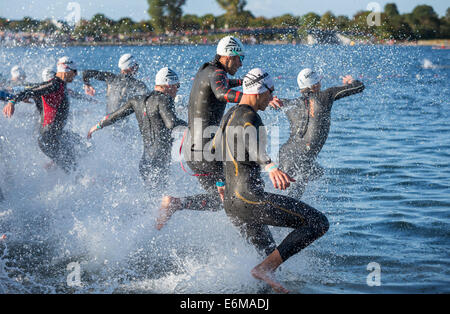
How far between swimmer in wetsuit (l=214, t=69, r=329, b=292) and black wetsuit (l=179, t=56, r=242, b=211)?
0.84 m

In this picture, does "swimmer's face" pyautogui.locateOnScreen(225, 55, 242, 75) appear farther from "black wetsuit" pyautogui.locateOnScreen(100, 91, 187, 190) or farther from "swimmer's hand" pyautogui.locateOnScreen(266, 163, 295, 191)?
"swimmer's hand" pyautogui.locateOnScreen(266, 163, 295, 191)

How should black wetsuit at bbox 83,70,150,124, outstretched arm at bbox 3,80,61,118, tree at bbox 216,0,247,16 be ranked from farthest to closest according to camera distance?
tree at bbox 216,0,247,16 → black wetsuit at bbox 83,70,150,124 → outstretched arm at bbox 3,80,61,118

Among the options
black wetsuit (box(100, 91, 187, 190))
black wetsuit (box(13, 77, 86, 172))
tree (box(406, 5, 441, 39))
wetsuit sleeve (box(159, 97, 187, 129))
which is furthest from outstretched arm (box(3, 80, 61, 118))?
tree (box(406, 5, 441, 39))

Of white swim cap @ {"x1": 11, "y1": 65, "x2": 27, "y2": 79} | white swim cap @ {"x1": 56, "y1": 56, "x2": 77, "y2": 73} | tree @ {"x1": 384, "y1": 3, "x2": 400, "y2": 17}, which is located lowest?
white swim cap @ {"x1": 11, "y1": 65, "x2": 27, "y2": 79}

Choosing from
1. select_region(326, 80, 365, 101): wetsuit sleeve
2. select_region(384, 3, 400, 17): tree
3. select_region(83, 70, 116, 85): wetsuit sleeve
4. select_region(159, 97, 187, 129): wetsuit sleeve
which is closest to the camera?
select_region(159, 97, 187, 129): wetsuit sleeve

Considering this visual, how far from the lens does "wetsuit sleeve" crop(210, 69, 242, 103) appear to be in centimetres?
593

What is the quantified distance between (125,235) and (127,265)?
2.41ft

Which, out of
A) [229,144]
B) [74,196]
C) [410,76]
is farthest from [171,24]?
[229,144]

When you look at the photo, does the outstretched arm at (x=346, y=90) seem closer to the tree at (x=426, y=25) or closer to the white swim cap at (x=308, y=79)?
the white swim cap at (x=308, y=79)

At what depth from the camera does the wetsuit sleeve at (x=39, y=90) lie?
8655 mm

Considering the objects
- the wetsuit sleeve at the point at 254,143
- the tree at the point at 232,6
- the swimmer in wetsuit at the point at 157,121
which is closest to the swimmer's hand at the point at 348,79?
the swimmer in wetsuit at the point at 157,121
